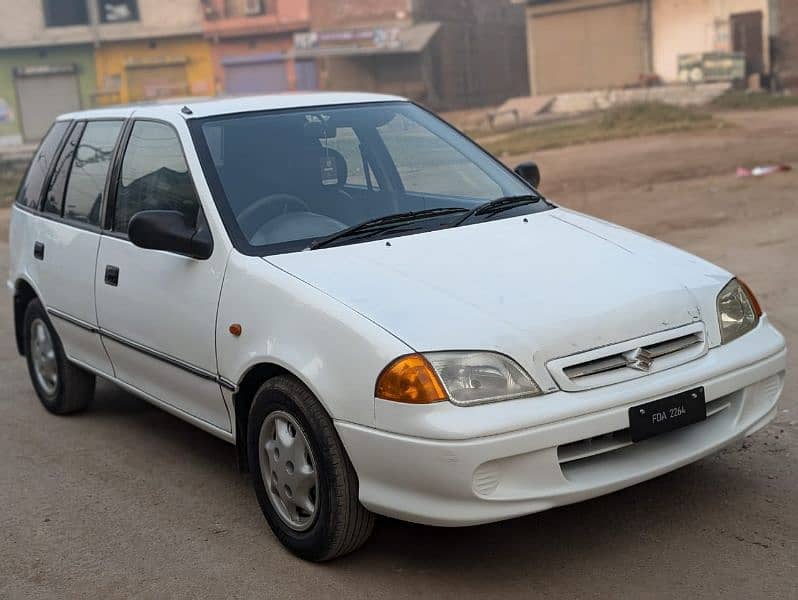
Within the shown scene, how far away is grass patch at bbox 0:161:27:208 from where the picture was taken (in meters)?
23.8

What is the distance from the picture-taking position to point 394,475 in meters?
3.43

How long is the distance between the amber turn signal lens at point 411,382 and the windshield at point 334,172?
926mm

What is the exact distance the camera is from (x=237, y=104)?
4883 mm

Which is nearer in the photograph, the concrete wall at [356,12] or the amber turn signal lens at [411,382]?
the amber turn signal lens at [411,382]

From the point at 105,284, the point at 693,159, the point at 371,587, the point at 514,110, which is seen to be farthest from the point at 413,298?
the point at 514,110

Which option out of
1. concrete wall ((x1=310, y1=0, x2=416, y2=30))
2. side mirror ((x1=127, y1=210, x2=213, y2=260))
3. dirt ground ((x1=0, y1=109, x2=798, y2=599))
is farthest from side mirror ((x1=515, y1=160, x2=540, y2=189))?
concrete wall ((x1=310, y1=0, x2=416, y2=30))

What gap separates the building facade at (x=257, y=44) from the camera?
42.9 meters

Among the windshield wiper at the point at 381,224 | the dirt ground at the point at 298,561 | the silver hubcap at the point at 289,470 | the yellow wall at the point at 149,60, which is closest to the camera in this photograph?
the dirt ground at the point at 298,561

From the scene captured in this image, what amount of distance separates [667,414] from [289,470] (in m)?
1.32

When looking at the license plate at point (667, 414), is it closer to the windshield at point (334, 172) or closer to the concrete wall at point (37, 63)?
the windshield at point (334, 172)

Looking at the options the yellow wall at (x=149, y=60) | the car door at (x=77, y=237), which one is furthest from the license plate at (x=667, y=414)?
the yellow wall at (x=149, y=60)

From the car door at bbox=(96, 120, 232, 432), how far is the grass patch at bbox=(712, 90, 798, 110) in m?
23.0

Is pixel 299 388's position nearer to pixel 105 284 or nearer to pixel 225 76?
pixel 105 284

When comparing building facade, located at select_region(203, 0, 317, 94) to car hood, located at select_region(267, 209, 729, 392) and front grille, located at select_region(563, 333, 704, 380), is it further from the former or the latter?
front grille, located at select_region(563, 333, 704, 380)
